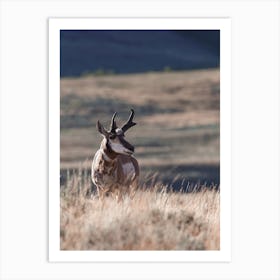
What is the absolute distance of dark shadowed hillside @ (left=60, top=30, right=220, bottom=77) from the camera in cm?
1048

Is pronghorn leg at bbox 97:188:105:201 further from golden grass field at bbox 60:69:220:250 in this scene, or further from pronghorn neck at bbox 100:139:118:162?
pronghorn neck at bbox 100:139:118:162

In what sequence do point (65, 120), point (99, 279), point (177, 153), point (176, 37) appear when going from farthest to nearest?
point (177, 153) < point (65, 120) < point (176, 37) < point (99, 279)

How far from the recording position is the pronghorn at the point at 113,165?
10695 millimetres

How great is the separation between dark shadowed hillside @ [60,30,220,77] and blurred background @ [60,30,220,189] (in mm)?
49

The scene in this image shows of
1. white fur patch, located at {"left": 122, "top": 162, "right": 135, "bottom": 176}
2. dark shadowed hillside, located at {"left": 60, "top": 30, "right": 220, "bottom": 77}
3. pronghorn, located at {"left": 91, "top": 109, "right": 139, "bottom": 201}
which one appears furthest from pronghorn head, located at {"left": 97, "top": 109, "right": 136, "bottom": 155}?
dark shadowed hillside, located at {"left": 60, "top": 30, "right": 220, "bottom": 77}
